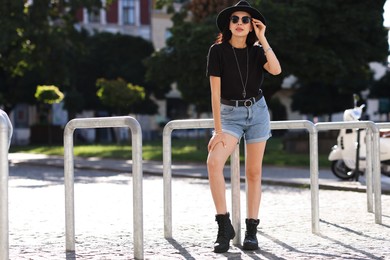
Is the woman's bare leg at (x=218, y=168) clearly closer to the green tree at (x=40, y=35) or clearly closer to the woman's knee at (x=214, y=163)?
the woman's knee at (x=214, y=163)

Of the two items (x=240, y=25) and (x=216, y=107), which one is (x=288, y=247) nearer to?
(x=216, y=107)

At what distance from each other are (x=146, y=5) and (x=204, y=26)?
4168 cm

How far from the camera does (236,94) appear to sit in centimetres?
662

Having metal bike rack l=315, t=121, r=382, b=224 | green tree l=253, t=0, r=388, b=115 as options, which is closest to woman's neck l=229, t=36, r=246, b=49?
metal bike rack l=315, t=121, r=382, b=224

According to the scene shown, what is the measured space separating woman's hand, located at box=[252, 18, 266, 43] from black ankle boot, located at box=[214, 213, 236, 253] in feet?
4.39

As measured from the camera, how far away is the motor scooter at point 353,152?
14.4m

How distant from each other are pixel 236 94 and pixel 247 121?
22 cm

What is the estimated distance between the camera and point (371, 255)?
250 inches

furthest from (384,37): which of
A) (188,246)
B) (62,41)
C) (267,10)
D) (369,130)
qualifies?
(188,246)

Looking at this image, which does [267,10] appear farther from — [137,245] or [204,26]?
[137,245]

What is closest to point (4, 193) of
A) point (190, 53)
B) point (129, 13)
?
point (190, 53)

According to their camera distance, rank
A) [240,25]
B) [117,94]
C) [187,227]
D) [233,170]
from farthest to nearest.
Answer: [117,94] < [187,227] < [233,170] < [240,25]

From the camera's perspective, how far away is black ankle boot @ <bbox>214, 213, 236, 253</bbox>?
6426 millimetres

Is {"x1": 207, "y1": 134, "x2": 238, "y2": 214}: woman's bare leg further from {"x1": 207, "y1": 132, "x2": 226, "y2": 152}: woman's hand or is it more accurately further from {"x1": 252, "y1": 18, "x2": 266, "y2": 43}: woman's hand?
{"x1": 252, "y1": 18, "x2": 266, "y2": 43}: woman's hand
